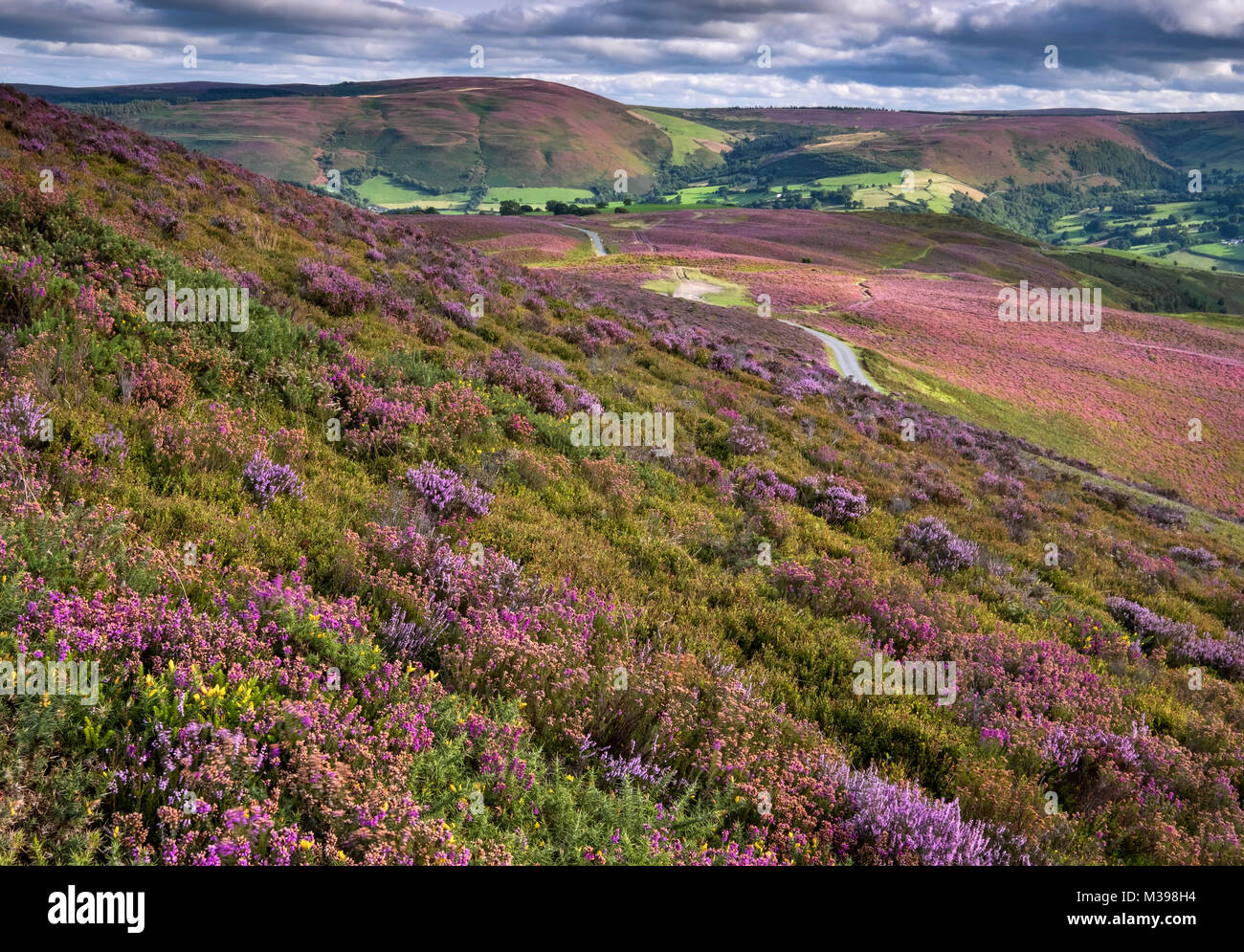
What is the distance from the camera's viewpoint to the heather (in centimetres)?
316

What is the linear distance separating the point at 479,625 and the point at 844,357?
111 ft

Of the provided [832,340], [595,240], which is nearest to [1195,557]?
[832,340]

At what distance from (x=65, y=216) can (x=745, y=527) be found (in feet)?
35.8

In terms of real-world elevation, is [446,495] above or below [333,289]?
below

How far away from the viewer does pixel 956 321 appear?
1892 inches

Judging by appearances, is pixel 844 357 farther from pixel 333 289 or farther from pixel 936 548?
pixel 333 289

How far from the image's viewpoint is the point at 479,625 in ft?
16.3

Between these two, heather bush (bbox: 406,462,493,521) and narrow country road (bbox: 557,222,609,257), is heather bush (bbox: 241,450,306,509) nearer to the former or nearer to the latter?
heather bush (bbox: 406,462,493,521)

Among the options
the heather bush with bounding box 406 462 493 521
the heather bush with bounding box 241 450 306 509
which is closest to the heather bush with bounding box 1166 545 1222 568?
the heather bush with bounding box 406 462 493 521

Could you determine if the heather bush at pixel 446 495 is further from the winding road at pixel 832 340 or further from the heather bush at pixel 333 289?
the winding road at pixel 832 340

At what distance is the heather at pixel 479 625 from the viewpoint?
10.4ft

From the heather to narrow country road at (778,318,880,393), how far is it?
1940 cm
